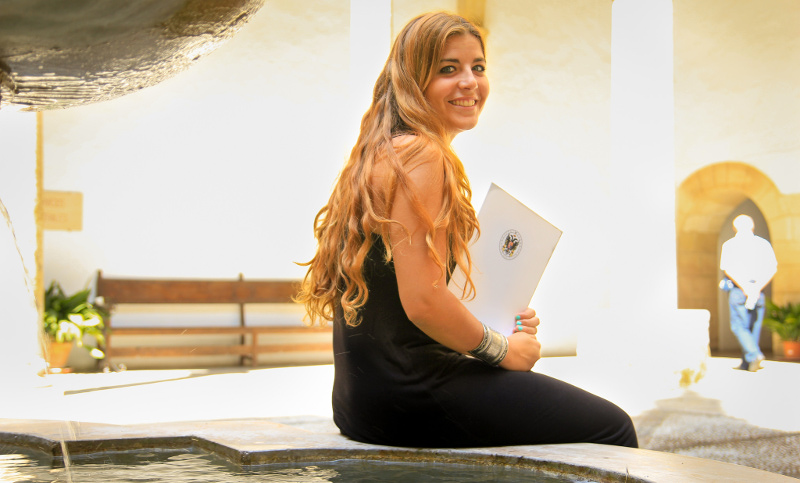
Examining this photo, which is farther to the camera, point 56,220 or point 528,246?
point 56,220

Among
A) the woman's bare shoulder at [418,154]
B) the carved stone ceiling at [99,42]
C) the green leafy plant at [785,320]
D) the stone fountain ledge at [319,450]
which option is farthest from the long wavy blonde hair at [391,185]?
the green leafy plant at [785,320]

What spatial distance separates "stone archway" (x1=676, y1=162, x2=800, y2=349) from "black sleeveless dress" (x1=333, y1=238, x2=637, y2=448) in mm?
10016

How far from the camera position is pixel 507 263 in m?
1.83

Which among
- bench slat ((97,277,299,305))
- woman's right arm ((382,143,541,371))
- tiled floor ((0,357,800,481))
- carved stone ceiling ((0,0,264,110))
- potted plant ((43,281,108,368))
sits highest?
carved stone ceiling ((0,0,264,110))

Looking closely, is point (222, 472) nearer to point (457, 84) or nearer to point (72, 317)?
point (457, 84)

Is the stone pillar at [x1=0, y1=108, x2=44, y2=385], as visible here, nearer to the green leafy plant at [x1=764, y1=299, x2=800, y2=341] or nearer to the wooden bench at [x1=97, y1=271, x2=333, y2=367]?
the wooden bench at [x1=97, y1=271, x2=333, y2=367]

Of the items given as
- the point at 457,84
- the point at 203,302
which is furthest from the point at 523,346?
the point at 203,302

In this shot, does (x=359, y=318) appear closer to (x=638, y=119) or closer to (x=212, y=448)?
(x=212, y=448)

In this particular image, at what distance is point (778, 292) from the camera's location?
11.0m

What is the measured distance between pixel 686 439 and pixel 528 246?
2.32 m

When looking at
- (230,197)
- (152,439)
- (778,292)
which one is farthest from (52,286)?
(778,292)

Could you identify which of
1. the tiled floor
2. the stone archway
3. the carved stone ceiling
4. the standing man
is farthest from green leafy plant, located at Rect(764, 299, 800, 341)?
the carved stone ceiling

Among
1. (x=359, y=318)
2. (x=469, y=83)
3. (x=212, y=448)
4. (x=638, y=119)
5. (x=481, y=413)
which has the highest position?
(x=638, y=119)

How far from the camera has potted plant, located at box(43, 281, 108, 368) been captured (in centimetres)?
710
